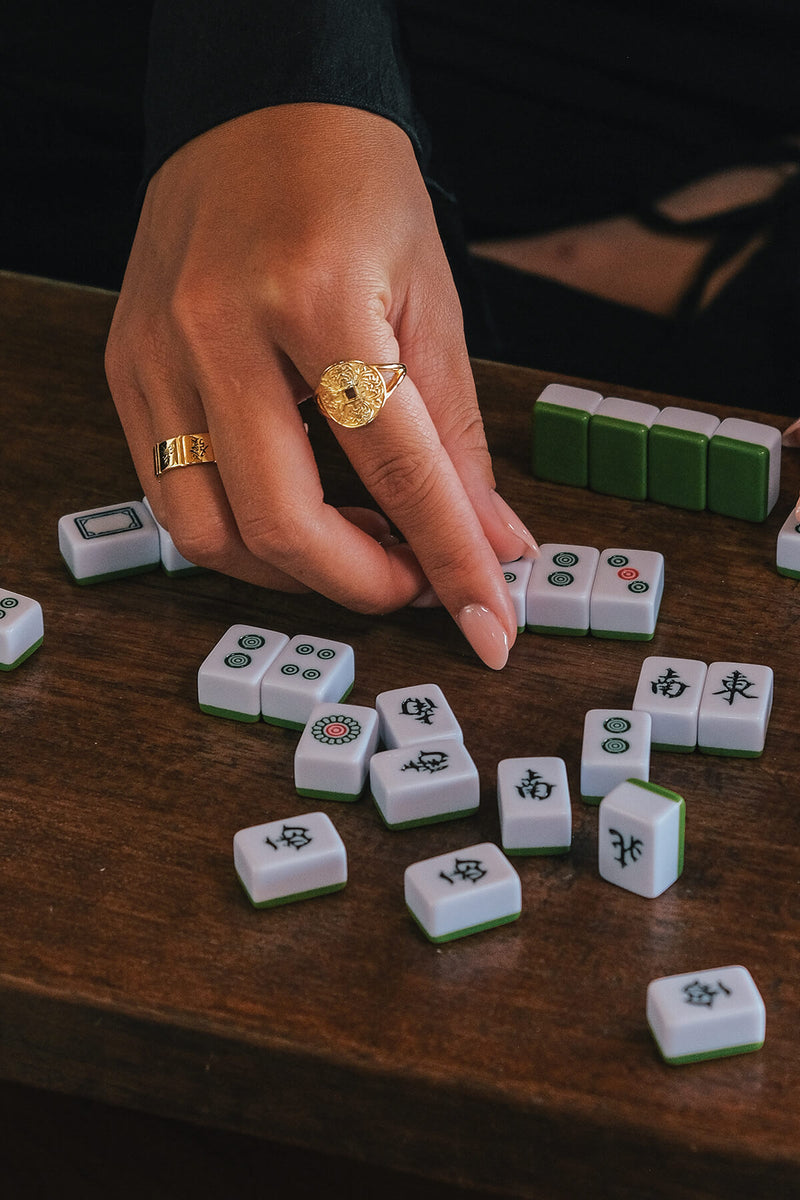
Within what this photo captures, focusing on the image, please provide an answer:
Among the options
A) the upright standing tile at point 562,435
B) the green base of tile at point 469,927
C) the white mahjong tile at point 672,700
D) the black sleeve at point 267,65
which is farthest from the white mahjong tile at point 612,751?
the black sleeve at point 267,65

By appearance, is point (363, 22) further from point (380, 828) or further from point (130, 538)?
point (380, 828)

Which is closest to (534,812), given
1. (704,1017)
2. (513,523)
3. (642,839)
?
(642,839)

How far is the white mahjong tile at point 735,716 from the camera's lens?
0.92m

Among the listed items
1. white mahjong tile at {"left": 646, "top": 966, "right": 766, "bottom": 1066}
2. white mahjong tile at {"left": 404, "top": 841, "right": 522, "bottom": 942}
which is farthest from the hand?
white mahjong tile at {"left": 646, "top": 966, "right": 766, "bottom": 1066}

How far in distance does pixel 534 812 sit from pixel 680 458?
0.46 m

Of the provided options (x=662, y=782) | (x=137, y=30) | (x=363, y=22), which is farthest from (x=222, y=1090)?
(x=137, y=30)

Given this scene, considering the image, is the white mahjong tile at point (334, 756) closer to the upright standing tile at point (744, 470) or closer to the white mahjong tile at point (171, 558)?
the white mahjong tile at point (171, 558)

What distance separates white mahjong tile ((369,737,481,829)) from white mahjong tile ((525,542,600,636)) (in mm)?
188

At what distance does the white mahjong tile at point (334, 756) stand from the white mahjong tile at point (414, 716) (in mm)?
17

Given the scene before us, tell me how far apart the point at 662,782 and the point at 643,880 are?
0.37 ft

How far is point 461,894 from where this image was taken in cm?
79

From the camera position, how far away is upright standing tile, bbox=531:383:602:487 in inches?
47.6

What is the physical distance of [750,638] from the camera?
1051 mm

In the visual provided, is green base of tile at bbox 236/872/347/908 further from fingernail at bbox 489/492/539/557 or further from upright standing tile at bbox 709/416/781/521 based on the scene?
upright standing tile at bbox 709/416/781/521
